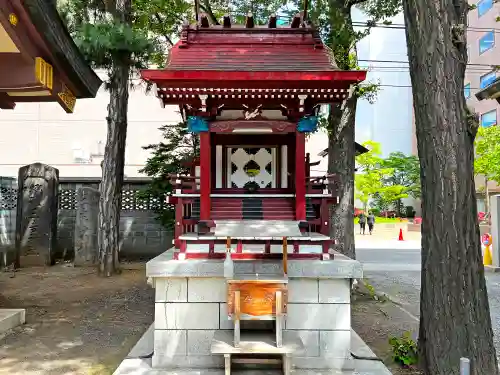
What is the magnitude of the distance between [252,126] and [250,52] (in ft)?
4.01

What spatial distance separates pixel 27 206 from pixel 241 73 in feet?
32.8

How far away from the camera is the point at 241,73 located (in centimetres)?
573

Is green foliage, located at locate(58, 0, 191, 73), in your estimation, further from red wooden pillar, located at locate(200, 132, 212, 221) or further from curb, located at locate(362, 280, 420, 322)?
curb, located at locate(362, 280, 420, 322)

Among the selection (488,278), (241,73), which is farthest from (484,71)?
(241,73)

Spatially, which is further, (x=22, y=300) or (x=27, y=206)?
(x=27, y=206)

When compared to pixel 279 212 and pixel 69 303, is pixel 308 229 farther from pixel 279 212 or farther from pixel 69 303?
pixel 69 303

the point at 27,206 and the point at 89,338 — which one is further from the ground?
the point at 27,206

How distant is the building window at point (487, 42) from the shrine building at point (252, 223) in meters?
29.9

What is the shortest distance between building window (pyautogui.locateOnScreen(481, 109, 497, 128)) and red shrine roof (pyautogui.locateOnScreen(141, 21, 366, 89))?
93.0 feet

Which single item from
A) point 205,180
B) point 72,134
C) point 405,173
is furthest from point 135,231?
point 405,173

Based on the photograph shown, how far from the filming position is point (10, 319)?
22.0ft

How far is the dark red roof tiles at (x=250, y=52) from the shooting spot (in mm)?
6219

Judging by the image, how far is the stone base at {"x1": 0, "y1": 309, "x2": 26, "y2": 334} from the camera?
6496 millimetres

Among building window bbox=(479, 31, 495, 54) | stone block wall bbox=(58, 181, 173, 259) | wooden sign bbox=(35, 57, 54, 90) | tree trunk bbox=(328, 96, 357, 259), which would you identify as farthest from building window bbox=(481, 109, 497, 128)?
wooden sign bbox=(35, 57, 54, 90)
